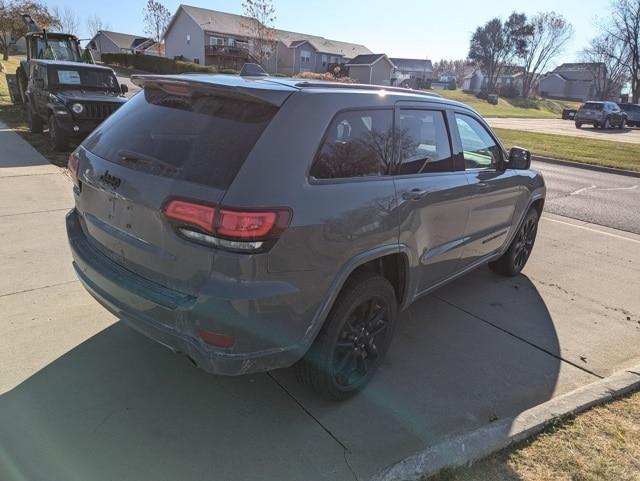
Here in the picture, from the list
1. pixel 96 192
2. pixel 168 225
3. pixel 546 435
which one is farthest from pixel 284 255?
pixel 546 435

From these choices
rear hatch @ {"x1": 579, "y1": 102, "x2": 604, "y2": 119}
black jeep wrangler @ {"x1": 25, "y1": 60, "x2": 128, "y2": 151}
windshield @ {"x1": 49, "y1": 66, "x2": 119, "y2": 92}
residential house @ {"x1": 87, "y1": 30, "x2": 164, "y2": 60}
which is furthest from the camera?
residential house @ {"x1": 87, "y1": 30, "x2": 164, "y2": 60}

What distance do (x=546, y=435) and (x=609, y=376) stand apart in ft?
3.36

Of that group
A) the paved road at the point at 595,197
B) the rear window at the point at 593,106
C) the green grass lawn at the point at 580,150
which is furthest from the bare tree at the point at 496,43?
the paved road at the point at 595,197

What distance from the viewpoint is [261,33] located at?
44125mm

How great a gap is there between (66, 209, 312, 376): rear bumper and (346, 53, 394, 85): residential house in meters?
66.2

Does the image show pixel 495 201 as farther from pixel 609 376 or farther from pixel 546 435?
pixel 546 435

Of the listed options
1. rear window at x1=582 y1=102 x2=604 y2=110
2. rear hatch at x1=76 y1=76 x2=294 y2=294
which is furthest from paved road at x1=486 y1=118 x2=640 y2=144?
rear hatch at x1=76 y1=76 x2=294 y2=294

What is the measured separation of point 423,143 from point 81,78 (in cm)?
1088

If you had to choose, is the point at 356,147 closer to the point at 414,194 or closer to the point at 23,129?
the point at 414,194

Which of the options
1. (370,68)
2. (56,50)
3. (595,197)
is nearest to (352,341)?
(595,197)

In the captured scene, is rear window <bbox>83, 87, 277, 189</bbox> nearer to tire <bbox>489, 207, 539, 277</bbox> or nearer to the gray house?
tire <bbox>489, 207, 539, 277</bbox>

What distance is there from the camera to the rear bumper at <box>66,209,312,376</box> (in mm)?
2318

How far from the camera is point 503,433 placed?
2.80 metres

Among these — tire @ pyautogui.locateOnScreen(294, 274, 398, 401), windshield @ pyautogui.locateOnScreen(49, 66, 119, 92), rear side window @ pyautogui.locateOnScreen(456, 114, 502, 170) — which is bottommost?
tire @ pyautogui.locateOnScreen(294, 274, 398, 401)
